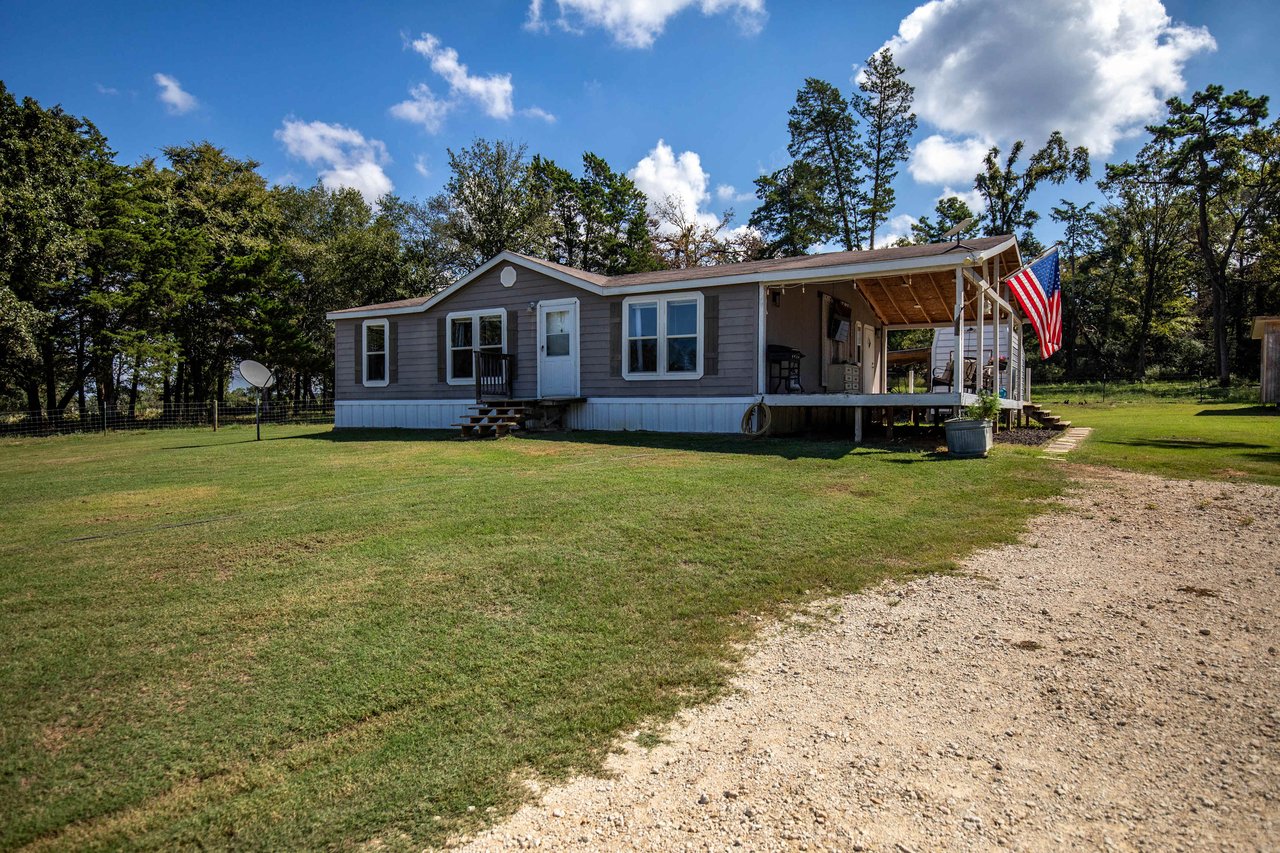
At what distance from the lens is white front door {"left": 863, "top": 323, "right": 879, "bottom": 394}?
17.1m

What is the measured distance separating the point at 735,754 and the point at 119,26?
19036 millimetres

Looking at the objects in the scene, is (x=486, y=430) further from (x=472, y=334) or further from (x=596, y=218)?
(x=596, y=218)

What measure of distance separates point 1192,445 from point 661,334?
27.6 ft

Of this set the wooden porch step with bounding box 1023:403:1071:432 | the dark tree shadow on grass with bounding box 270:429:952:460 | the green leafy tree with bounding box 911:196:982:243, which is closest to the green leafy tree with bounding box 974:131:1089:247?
the green leafy tree with bounding box 911:196:982:243

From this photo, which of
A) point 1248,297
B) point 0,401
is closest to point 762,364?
point 0,401

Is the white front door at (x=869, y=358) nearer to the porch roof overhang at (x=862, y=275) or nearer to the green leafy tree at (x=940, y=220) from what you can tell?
the porch roof overhang at (x=862, y=275)

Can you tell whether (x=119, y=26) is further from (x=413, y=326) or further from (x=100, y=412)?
(x=100, y=412)

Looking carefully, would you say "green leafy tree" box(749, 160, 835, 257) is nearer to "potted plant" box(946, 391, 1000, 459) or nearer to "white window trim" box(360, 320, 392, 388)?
"white window trim" box(360, 320, 392, 388)

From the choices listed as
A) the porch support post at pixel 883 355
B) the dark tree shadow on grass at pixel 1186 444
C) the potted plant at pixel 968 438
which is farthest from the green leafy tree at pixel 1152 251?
the potted plant at pixel 968 438

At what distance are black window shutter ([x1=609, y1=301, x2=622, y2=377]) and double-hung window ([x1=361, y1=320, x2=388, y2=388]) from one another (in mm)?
6158

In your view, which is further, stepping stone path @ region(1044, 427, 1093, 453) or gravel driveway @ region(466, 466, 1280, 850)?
A: stepping stone path @ region(1044, 427, 1093, 453)

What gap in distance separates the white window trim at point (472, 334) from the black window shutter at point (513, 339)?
106mm

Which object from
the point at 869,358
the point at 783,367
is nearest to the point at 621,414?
the point at 783,367

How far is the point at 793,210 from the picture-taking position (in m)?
31.0
